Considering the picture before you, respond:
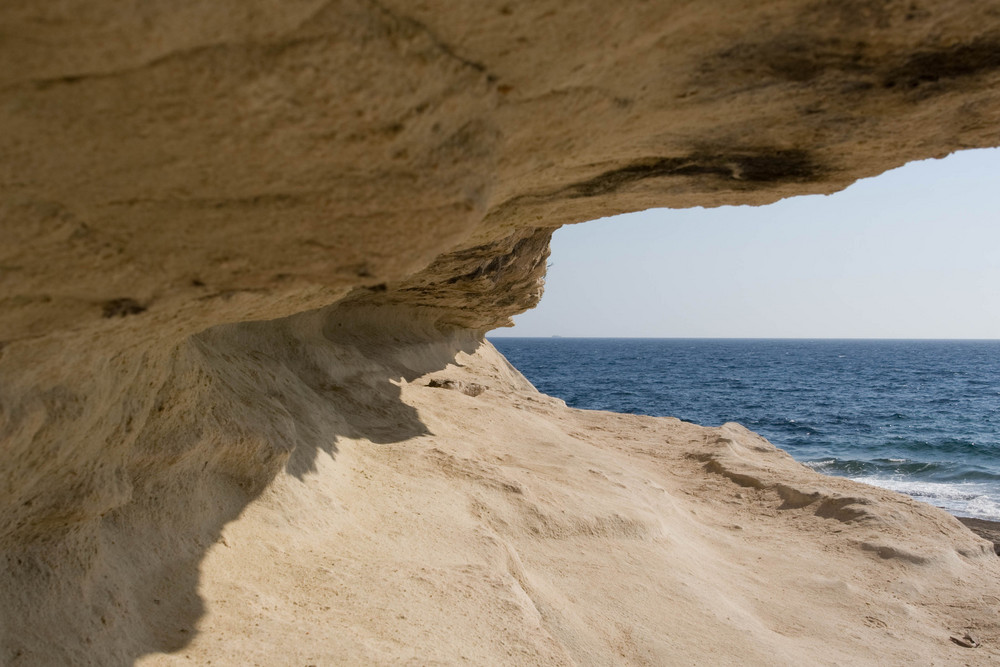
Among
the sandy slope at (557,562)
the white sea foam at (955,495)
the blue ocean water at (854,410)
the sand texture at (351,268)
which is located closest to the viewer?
the sand texture at (351,268)

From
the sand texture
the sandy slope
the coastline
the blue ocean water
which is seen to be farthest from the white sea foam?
the sand texture

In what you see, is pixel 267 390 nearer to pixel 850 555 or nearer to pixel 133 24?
pixel 133 24

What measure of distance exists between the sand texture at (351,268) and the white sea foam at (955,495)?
32.0 feet

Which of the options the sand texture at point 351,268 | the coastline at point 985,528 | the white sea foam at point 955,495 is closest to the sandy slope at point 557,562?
the sand texture at point 351,268

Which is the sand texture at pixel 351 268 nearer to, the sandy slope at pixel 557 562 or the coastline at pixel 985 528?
the sandy slope at pixel 557 562

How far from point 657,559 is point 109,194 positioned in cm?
604

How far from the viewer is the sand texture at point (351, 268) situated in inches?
85.6

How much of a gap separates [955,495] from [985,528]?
469cm

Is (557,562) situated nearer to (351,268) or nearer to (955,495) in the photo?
(351,268)

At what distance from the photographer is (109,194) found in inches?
93.3

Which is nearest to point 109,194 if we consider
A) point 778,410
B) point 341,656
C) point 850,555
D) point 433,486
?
point 341,656

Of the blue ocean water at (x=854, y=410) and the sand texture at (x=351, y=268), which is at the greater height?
the sand texture at (x=351, y=268)

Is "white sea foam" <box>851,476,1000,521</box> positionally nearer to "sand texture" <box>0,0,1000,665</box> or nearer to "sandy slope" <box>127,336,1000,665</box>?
"sandy slope" <box>127,336,1000,665</box>

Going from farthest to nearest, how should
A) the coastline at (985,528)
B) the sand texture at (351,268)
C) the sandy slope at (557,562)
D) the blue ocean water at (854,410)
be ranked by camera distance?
the blue ocean water at (854,410) < the coastline at (985,528) < the sandy slope at (557,562) < the sand texture at (351,268)
